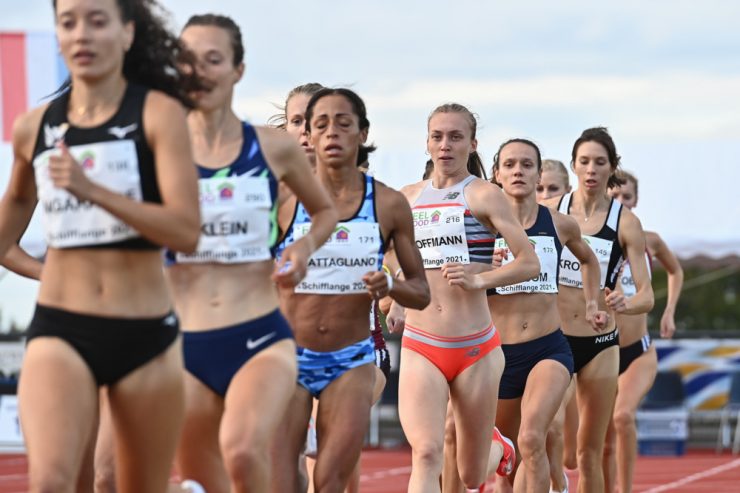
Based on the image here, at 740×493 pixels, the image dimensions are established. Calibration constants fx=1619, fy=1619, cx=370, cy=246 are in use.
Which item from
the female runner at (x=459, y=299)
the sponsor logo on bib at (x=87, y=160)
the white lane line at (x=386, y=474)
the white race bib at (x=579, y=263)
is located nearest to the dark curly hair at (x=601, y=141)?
the white race bib at (x=579, y=263)

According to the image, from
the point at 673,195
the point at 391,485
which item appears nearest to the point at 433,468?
the point at 391,485

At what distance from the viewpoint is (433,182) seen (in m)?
9.61

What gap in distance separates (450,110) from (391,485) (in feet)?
30.8

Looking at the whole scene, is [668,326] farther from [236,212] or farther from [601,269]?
[236,212]

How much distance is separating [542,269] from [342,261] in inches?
127

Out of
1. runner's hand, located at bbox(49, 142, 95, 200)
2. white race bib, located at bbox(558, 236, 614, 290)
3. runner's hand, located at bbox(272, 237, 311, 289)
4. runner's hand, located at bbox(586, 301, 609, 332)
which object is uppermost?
runner's hand, located at bbox(49, 142, 95, 200)

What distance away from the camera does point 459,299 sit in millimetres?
9273

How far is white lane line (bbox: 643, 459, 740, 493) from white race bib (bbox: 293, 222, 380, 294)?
386 inches

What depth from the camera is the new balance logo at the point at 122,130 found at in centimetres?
533

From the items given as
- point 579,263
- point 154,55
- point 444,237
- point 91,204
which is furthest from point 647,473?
point 91,204

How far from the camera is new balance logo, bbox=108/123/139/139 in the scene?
5.33m

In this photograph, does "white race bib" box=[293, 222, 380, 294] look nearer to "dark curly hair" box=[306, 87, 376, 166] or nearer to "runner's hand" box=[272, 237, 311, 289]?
"dark curly hair" box=[306, 87, 376, 166]

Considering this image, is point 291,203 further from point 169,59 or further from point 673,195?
point 673,195

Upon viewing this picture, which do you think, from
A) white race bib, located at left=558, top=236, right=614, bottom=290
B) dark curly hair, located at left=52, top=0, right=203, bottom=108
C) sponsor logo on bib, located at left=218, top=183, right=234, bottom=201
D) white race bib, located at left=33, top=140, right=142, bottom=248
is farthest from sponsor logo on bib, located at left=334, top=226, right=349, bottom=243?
white race bib, located at left=558, top=236, right=614, bottom=290
